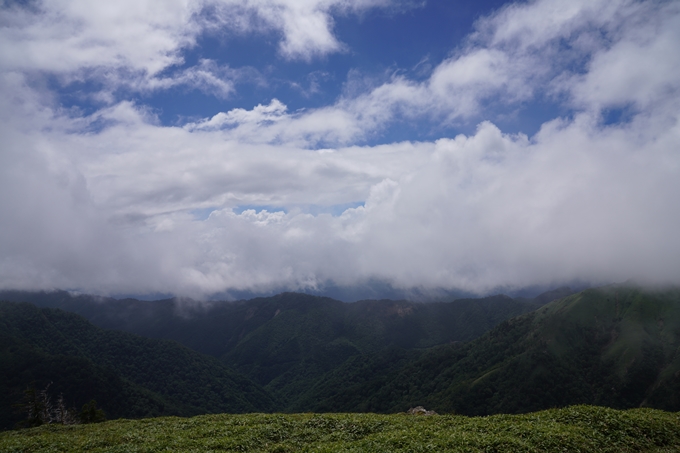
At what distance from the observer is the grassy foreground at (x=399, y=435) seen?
25.4 m

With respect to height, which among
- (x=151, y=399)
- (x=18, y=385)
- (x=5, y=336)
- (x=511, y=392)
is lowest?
(x=511, y=392)

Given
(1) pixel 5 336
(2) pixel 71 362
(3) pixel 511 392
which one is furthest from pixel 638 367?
(1) pixel 5 336

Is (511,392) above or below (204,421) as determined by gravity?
below

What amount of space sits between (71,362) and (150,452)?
204968 mm

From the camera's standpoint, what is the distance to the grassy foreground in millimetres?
25359

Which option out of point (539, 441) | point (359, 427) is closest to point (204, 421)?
point (359, 427)

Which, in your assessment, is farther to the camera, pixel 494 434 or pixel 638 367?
pixel 638 367

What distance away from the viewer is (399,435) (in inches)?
1073

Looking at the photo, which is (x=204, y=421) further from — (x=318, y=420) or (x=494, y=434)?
(x=494, y=434)

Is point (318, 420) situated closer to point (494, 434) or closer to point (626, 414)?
point (494, 434)

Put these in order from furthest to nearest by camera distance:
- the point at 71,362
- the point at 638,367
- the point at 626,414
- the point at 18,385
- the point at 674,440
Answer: the point at 638,367
the point at 71,362
the point at 18,385
the point at 626,414
the point at 674,440

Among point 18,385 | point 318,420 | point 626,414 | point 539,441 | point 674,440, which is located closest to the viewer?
point 539,441

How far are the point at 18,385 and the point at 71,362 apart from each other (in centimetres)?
2244

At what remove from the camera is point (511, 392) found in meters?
197
